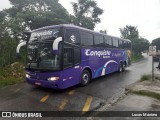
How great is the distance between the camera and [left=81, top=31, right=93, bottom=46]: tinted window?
8739 millimetres

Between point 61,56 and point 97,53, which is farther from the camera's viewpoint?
point 97,53

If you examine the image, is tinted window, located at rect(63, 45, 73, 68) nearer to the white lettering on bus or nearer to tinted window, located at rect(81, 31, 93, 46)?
tinted window, located at rect(81, 31, 93, 46)

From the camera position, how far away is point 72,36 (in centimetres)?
791

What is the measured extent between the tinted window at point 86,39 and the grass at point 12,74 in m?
5.03

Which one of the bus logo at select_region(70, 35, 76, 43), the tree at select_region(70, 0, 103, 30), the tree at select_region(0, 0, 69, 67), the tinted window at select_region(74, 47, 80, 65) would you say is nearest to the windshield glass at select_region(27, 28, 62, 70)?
the bus logo at select_region(70, 35, 76, 43)

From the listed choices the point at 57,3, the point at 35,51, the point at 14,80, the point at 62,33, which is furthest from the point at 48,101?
the point at 57,3

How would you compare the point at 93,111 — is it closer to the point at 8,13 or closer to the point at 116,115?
the point at 116,115

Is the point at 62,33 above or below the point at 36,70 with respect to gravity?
above

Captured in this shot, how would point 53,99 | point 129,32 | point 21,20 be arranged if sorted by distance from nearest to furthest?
point 53,99 < point 21,20 < point 129,32

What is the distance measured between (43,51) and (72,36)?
1.64 metres

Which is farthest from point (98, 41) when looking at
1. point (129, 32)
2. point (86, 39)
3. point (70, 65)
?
point (129, 32)

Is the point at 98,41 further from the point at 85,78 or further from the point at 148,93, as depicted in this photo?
the point at 148,93

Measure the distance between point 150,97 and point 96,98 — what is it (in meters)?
2.27

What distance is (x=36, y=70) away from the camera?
740cm
